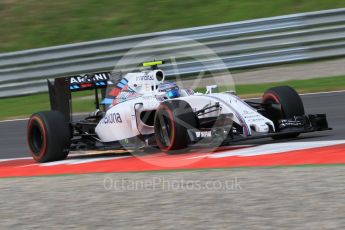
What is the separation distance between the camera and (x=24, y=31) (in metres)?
22.0

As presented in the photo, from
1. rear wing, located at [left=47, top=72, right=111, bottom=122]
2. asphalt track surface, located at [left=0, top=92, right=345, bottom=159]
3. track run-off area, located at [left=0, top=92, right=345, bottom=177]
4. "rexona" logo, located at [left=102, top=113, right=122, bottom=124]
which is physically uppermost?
rear wing, located at [left=47, top=72, right=111, bottom=122]

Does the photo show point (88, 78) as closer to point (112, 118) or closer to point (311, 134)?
point (112, 118)

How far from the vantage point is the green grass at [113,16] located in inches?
792

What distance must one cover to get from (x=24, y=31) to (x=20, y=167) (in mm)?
12368

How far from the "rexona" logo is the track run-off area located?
47 cm

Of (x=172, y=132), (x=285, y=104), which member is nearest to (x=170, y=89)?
(x=172, y=132)

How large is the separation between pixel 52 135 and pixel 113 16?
11933mm

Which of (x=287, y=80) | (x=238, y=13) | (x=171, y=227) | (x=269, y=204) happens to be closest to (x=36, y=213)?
(x=171, y=227)

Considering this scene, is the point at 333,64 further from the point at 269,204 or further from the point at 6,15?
the point at 269,204

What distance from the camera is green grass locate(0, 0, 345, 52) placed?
20.1 m

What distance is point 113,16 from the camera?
21.7 metres

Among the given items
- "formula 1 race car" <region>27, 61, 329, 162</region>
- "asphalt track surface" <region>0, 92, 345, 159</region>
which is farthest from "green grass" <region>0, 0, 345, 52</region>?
"formula 1 race car" <region>27, 61, 329, 162</region>

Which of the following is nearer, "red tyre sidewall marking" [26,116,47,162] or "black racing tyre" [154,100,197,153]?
"black racing tyre" [154,100,197,153]

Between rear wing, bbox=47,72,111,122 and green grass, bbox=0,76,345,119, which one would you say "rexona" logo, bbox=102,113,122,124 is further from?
green grass, bbox=0,76,345,119
